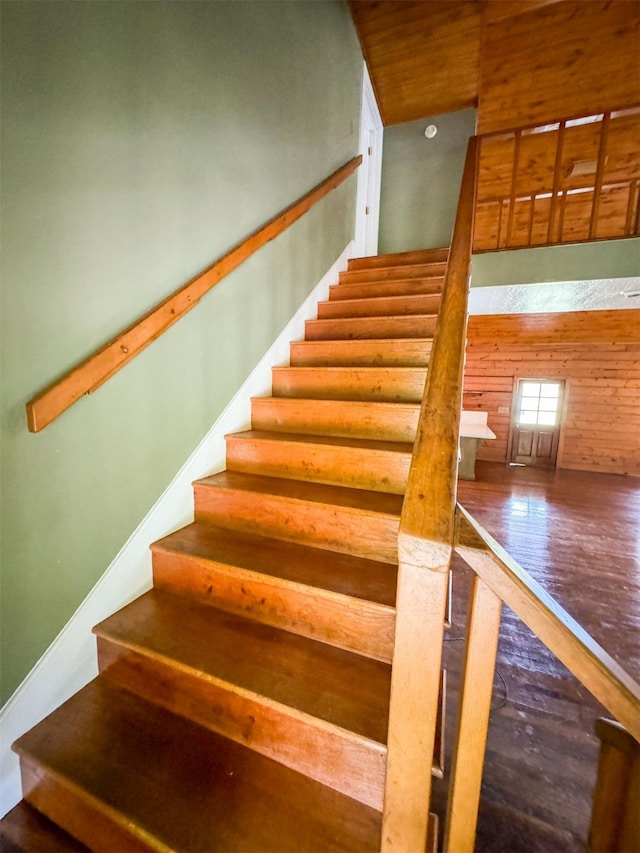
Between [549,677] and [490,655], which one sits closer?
[490,655]

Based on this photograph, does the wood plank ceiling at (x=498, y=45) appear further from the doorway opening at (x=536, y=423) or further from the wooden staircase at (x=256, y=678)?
the doorway opening at (x=536, y=423)

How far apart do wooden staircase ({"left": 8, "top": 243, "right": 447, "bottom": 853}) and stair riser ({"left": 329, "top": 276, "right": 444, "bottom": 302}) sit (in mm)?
1142

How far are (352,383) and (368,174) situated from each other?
3493 millimetres

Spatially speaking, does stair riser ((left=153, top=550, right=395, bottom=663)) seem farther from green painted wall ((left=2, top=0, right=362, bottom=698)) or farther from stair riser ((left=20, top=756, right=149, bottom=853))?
stair riser ((left=20, top=756, right=149, bottom=853))

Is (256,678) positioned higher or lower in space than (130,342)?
lower

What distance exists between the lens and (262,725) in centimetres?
96

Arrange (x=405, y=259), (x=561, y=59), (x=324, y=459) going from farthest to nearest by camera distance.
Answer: (x=561, y=59) < (x=405, y=259) < (x=324, y=459)

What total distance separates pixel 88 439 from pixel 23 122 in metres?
0.87

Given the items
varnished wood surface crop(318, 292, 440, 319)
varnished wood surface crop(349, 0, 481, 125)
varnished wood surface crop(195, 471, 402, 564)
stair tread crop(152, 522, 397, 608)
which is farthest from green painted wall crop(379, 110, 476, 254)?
stair tread crop(152, 522, 397, 608)

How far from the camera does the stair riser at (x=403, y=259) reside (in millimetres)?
2832

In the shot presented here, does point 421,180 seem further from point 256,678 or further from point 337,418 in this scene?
point 256,678

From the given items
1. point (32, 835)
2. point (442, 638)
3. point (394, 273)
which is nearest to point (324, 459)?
point (442, 638)

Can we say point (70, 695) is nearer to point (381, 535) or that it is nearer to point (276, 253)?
point (381, 535)

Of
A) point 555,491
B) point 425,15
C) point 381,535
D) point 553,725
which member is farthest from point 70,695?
point 555,491
